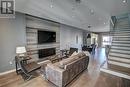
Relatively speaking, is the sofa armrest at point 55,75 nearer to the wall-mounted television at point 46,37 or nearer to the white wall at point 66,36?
the wall-mounted television at point 46,37

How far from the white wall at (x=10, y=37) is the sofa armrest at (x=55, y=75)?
2006 millimetres

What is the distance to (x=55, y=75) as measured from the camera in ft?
9.73

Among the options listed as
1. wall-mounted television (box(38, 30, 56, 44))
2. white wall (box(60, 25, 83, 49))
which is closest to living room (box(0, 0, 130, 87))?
wall-mounted television (box(38, 30, 56, 44))

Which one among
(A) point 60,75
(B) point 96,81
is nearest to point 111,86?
(B) point 96,81

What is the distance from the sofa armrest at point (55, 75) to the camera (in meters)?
2.82

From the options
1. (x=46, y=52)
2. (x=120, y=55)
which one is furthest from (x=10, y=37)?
(x=120, y=55)

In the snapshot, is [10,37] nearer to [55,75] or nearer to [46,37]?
[46,37]

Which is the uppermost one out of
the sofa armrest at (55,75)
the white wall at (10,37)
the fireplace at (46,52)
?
the white wall at (10,37)

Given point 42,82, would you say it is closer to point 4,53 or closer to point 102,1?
point 4,53

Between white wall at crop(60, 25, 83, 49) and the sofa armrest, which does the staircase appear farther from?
white wall at crop(60, 25, 83, 49)

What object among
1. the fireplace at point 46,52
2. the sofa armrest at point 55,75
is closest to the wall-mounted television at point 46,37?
the fireplace at point 46,52

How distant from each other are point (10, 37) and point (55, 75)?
8.58ft

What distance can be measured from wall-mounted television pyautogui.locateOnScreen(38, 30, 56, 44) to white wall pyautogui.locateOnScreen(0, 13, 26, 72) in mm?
1171

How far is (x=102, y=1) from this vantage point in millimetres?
4098
